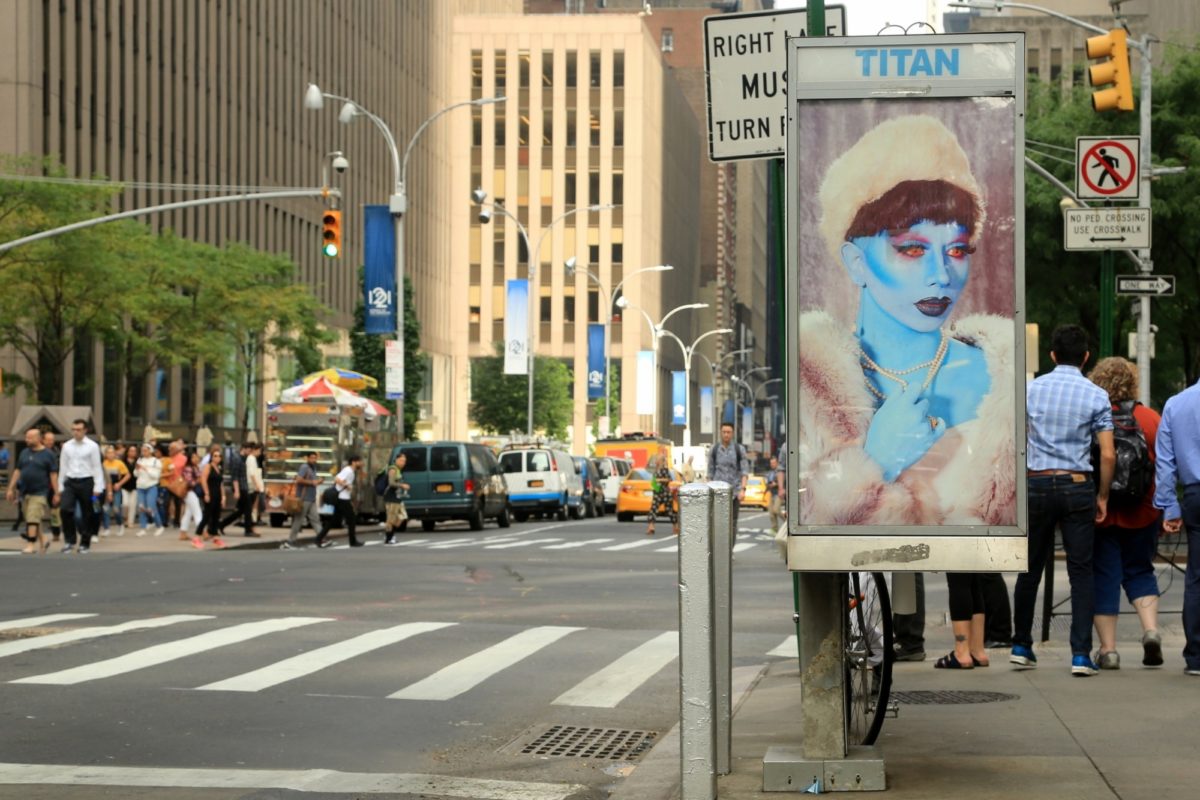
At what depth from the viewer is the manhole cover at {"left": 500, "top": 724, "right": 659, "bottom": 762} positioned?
9.66 metres

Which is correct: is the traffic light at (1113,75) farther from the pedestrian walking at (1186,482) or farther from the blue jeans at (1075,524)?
the blue jeans at (1075,524)

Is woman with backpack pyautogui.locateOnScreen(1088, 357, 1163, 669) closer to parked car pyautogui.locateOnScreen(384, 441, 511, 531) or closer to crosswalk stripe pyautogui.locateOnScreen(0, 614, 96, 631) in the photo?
crosswalk stripe pyautogui.locateOnScreen(0, 614, 96, 631)

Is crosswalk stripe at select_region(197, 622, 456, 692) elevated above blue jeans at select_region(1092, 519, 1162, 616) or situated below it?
below

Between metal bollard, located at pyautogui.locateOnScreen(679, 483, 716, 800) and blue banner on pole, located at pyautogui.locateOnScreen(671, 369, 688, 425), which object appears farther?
blue banner on pole, located at pyautogui.locateOnScreen(671, 369, 688, 425)

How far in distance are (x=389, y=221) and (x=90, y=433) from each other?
8725mm

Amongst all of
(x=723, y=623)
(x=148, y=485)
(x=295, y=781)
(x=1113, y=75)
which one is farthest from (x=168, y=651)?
(x=148, y=485)

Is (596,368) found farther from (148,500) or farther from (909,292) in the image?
(909,292)

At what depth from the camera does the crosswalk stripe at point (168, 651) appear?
12.2 meters

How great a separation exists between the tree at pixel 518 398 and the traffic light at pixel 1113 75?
77322 mm

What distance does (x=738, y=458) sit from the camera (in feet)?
91.1

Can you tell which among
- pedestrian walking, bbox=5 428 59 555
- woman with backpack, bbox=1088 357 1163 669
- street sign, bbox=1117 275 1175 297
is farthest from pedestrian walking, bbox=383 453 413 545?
woman with backpack, bbox=1088 357 1163 669

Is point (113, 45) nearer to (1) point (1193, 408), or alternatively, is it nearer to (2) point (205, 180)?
(2) point (205, 180)

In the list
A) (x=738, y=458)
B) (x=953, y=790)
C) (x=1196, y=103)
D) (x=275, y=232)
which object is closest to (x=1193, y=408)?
(x=953, y=790)

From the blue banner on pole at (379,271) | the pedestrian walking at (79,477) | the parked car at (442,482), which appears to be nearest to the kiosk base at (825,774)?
the pedestrian walking at (79,477)
